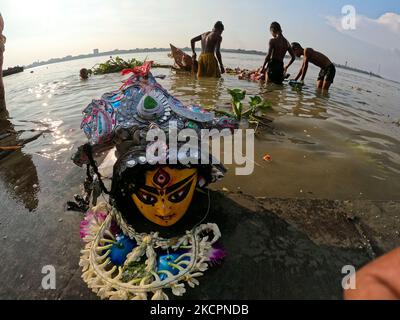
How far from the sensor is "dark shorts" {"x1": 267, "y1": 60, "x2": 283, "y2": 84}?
1162 cm

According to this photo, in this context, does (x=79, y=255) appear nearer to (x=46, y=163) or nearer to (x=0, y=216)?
(x=0, y=216)

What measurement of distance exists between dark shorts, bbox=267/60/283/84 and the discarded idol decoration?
914cm

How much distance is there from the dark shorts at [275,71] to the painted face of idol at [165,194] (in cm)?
1003

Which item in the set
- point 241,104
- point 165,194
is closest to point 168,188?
point 165,194

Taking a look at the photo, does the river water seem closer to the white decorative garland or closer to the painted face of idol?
the white decorative garland

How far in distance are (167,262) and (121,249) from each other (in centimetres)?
48

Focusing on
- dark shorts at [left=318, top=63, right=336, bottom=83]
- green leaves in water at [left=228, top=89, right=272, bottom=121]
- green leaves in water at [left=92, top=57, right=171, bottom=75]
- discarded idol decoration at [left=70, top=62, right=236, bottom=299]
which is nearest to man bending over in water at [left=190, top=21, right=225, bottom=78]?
dark shorts at [left=318, top=63, right=336, bottom=83]

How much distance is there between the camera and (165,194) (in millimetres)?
2701

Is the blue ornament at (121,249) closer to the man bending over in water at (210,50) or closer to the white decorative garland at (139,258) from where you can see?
the white decorative garland at (139,258)

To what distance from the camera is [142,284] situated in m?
2.39

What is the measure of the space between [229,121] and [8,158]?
421cm

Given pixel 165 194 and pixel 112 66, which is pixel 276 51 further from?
pixel 112 66

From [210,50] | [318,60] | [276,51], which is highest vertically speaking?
[210,50]
